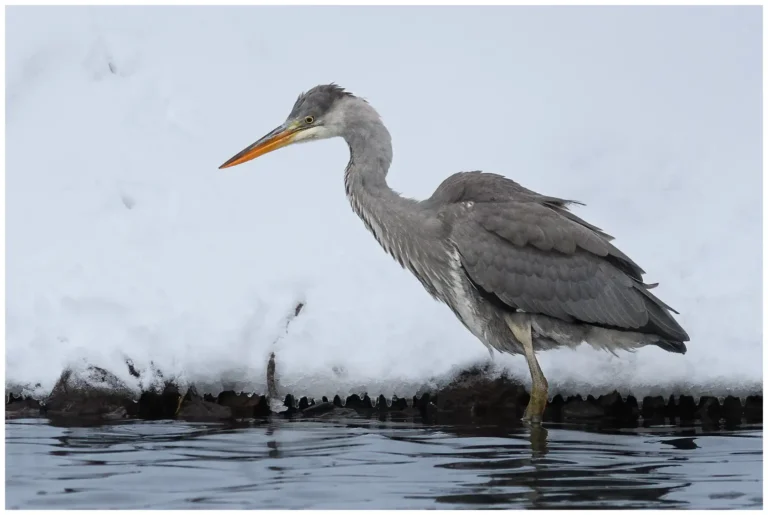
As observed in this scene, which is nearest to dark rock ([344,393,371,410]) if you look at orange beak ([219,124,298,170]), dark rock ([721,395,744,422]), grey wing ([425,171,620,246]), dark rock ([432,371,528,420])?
dark rock ([432,371,528,420])

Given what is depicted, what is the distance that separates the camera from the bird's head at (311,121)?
827cm

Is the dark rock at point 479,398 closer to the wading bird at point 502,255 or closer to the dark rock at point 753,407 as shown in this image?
the wading bird at point 502,255

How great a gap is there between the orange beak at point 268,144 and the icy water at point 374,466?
2233 mm

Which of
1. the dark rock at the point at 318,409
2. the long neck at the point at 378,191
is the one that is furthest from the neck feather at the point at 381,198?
the dark rock at the point at 318,409

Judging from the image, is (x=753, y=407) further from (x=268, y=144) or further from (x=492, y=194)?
(x=268, y=144)

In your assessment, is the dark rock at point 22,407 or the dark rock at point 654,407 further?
the dark rock at point 654,407

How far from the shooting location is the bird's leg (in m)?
7.52

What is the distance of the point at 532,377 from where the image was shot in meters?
7.66

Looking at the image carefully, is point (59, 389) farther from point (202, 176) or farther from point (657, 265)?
point (657, 265)

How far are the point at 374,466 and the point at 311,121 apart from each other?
11.5ft

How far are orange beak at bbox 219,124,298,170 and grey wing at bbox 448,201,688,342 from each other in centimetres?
153

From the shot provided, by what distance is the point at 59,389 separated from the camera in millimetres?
7621

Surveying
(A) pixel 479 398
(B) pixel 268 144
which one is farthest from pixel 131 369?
(A) pixel 479 398

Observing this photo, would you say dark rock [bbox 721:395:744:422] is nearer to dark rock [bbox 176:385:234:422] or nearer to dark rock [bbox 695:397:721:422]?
dark rock [bbox 695:397:721:422]
